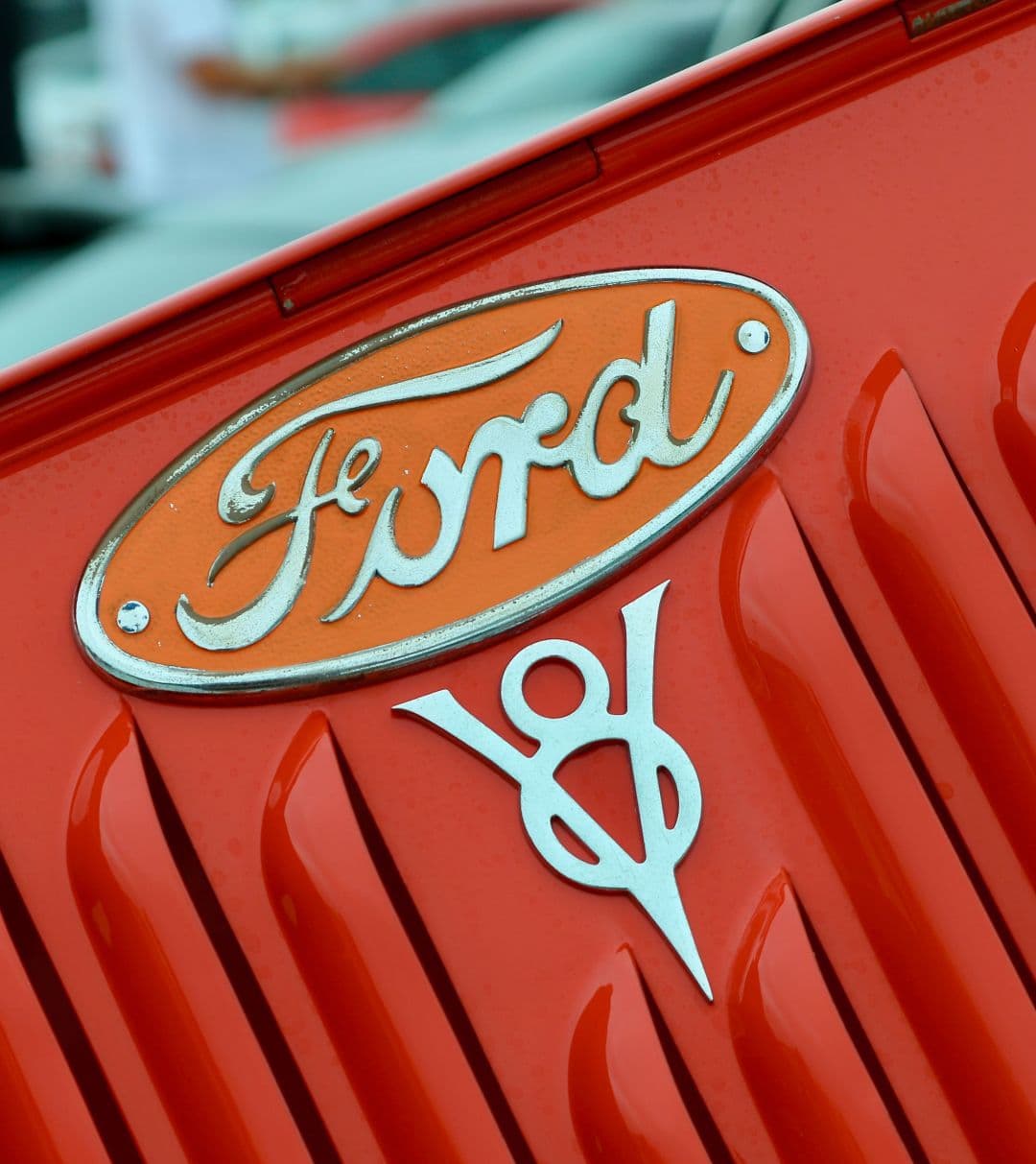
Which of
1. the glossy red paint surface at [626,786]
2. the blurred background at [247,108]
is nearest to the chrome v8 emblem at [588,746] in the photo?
the glossy red paint surface at [626,786]

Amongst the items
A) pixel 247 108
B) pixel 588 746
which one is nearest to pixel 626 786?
pixel 588 746

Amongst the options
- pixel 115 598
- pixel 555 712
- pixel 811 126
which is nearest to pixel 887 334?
pixel 811 126

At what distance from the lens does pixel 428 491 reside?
102cm

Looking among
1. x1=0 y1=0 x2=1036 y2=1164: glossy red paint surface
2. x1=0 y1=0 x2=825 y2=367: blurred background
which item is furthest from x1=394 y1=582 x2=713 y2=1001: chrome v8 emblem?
x1=0 y1=0 x2=825 y2=367: blurred background

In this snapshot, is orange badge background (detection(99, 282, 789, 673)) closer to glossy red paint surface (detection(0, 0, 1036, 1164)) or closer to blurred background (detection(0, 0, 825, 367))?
glossy red paint surface (detection(0, 0, 1036, 1164))

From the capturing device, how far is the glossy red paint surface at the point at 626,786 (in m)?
0.95

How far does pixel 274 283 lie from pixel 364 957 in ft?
1.63

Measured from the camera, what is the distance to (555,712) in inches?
38.8

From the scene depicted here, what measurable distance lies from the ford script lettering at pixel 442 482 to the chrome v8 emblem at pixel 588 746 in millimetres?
43

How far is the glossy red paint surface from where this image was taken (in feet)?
3.11

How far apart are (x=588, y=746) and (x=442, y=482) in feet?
0.73

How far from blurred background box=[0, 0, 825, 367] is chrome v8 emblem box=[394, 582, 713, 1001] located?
0.97 metres

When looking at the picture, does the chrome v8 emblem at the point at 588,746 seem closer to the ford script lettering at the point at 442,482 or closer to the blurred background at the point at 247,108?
the ford script lettering at the point at 442,482

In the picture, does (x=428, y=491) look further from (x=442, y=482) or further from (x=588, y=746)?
(x=588, y=746)
